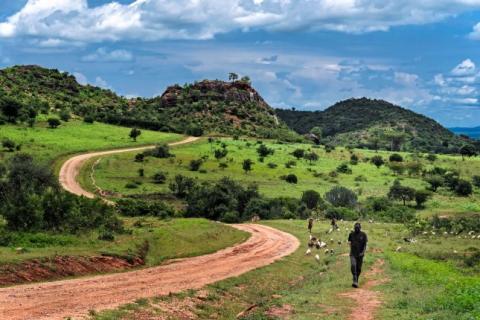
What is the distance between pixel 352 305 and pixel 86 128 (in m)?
118

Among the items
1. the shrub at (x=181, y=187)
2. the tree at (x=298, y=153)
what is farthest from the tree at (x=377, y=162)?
the shrub at (x=181, y=187)

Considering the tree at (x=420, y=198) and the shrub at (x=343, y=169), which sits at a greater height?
the shrub at (x=343, y=169)

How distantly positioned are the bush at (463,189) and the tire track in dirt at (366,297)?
79692 millimetres

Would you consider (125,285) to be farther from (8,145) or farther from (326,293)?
(8,145)

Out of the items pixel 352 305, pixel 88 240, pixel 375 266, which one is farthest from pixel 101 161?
pixel 352 305

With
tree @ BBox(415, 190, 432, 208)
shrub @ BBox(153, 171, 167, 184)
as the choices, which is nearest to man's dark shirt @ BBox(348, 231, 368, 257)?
shrub @ BBox(153, 171, 167, 184)

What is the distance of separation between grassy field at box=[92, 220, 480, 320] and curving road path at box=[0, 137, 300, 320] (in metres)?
0.99

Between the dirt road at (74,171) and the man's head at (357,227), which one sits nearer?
the man's head at (357,227)

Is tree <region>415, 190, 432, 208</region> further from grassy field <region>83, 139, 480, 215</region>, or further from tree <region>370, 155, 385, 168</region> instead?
tree <region>370, 155, 385, 168</region>

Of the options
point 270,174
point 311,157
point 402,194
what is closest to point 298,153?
point 311,157

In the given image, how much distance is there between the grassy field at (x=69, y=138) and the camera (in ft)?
334

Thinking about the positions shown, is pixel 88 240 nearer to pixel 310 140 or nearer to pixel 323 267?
pixel 323 267

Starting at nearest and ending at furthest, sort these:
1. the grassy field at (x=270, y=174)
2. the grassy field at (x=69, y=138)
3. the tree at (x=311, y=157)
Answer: the grassy field at (x=270, y=174) → the grassy field at (x=69, y=138) → the tree at (x=311, y=157)

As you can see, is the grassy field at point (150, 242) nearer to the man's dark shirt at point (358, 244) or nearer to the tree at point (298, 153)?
the man's dark shirt at point (358, 244)
